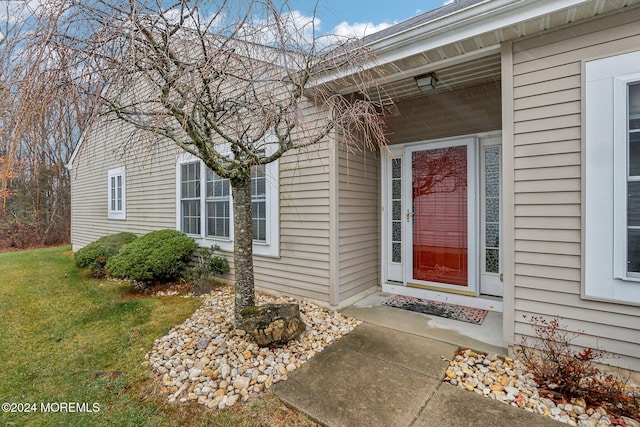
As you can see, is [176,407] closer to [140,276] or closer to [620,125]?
[140,276]

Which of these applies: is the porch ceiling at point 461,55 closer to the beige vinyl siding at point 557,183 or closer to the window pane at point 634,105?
the beige vinyl siding at point 557,183

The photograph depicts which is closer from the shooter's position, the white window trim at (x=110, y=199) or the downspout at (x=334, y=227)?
the downspout at (x=334, y=227)

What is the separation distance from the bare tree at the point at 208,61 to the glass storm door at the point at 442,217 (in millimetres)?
1826

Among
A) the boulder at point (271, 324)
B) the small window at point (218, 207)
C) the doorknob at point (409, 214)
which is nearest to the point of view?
the boulder at point (271, 324)

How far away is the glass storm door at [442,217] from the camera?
3.92m

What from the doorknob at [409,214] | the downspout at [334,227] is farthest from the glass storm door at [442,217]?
the downspout at [334,227]

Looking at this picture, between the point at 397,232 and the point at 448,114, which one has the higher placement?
the point at 448,114

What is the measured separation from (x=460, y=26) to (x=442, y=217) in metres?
2.32

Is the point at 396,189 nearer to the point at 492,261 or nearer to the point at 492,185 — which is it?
the point at 492,185

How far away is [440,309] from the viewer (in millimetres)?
3740

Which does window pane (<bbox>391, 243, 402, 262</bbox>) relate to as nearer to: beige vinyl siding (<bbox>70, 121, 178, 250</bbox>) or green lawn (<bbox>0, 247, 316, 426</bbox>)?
green lawn (<bbox>0, 247, 316, 426</bbox>)

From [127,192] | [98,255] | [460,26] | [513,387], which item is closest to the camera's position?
[513,387]

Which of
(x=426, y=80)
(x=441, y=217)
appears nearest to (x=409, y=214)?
(x=441, y=217)

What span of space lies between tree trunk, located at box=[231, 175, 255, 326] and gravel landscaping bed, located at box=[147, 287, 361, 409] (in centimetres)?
34
